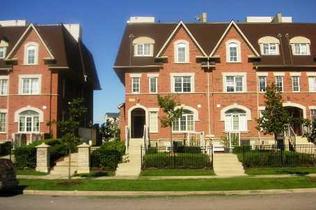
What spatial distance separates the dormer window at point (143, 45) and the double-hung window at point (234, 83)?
A: 7.16 m

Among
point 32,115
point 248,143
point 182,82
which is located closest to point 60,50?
point 32,115

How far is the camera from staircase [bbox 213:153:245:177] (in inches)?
1080

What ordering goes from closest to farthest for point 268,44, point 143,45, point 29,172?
point 29,172 < point 143,45 < point 268,44

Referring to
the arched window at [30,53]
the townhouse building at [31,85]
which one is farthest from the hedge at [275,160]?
the arched window at [30,53]

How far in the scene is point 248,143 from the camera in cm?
4072

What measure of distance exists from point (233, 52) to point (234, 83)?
2759 mm

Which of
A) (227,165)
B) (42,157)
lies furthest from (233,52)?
(42,157)

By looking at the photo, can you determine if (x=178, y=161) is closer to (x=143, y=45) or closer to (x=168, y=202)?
(x=168, y=202)

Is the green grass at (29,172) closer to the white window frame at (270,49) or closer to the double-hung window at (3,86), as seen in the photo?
the double-hung window at (3,86)

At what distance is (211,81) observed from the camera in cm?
4203

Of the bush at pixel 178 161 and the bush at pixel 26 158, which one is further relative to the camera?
the bush at pixel 26 158

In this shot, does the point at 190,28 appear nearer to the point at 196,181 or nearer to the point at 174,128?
the point at 174,128

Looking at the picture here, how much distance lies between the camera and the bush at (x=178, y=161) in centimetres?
2917

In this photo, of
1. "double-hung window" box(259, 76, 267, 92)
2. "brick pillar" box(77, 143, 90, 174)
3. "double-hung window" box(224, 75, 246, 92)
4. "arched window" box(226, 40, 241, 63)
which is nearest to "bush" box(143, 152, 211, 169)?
"brick pillar" box(77, 143, 90, 174)
